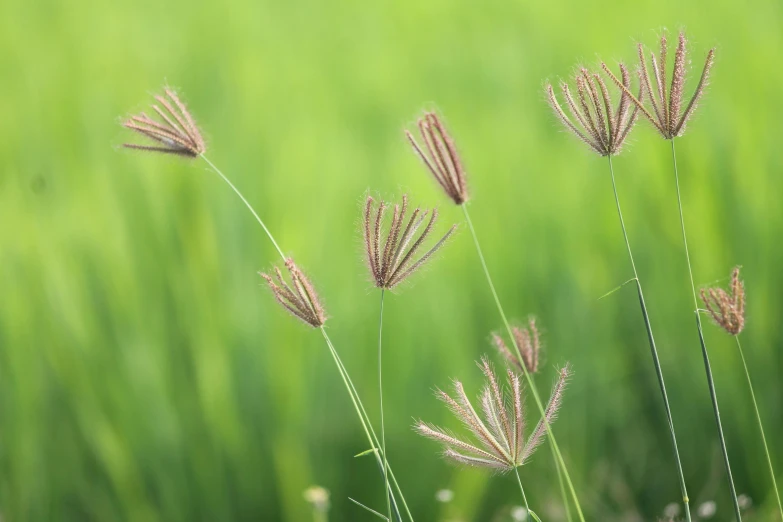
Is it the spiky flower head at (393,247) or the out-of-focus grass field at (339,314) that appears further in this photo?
the out-of-focus grass field at (339,314)

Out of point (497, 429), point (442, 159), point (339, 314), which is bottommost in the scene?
point (339, 314)

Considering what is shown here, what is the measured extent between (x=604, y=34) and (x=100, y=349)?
1154 millimetres

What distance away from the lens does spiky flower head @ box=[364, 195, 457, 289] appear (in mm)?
423

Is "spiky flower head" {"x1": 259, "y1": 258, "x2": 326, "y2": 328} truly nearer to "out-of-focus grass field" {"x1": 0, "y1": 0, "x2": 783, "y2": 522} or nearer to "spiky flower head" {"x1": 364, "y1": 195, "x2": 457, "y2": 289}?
"spiky flower head" {"x1": 364, "y1": 195, "x2": 457, "y2": 289}

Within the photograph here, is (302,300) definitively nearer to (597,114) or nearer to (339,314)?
(597,114)

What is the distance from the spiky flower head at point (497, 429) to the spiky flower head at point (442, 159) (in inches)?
3.4

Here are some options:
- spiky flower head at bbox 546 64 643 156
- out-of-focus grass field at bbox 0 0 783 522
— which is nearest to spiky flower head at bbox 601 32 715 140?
spiky flower head at bbox 546 64 643 156

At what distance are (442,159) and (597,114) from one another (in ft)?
0.27

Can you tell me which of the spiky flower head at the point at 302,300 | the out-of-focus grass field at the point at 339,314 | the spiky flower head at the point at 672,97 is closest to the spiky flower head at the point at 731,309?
the spiky flower head at the point at 672,97

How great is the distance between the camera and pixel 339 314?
134 cm

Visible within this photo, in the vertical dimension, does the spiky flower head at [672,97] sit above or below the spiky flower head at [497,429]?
above

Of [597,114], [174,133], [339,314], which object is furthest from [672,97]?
[339,314]

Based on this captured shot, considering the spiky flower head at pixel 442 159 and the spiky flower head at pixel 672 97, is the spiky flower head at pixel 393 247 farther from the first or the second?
the spiky flower head at pixel 672 97

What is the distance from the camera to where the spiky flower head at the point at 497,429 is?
405 millimetres
